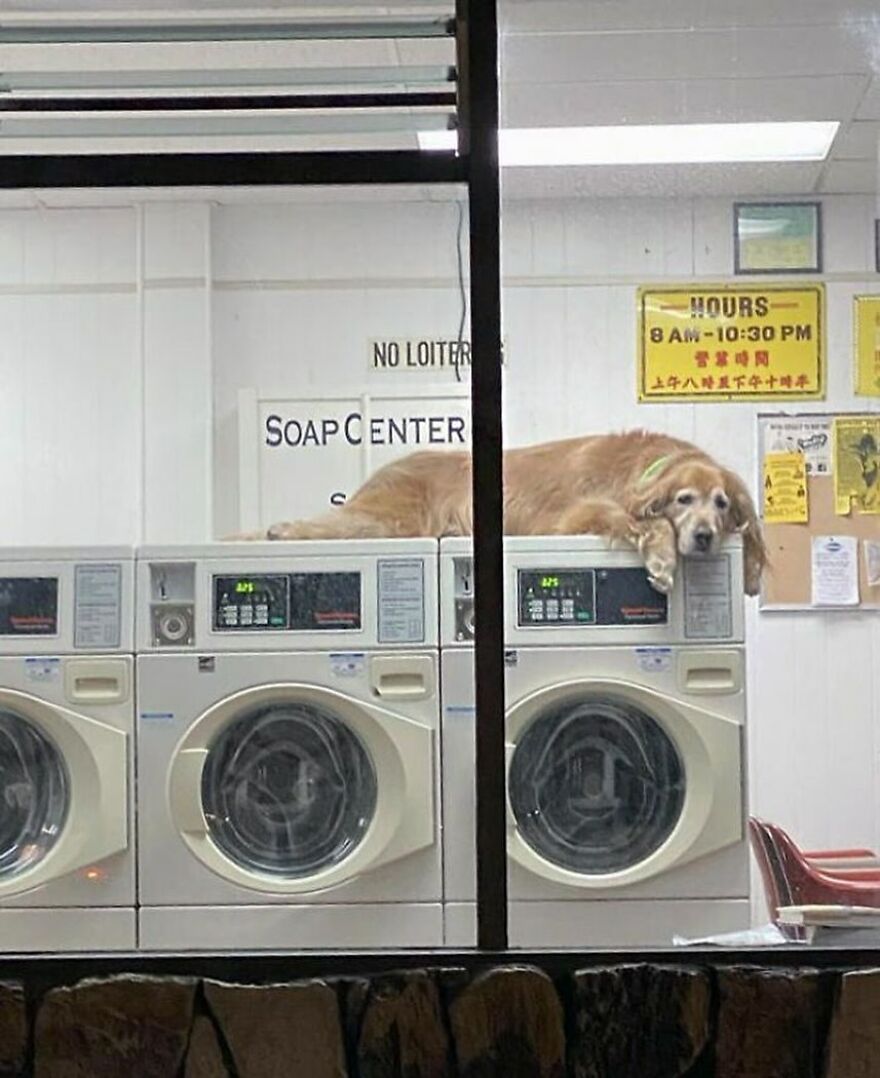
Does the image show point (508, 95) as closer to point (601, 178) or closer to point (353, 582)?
point (601, 178)

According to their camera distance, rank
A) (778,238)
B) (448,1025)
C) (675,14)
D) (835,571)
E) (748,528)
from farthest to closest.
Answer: (835,571) < (778,238) < (748,528) < (675,14) < (448,1025)

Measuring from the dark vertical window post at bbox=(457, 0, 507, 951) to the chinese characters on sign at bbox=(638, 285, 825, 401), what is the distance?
150 cm

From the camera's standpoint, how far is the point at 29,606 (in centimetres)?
415

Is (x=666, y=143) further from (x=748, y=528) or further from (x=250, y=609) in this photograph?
(x=250, y=609)

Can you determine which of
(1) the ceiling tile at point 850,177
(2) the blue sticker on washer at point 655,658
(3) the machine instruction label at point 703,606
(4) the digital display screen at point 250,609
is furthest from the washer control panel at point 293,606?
(1) the ceiling tile at point 850,177

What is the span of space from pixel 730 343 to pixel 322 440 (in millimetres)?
1253

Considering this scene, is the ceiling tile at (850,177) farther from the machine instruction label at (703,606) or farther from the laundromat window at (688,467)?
the machine instruction label at (703,606)

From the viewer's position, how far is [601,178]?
445 cm

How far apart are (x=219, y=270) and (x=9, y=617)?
1454 millimetres

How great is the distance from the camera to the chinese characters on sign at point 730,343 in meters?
4.43

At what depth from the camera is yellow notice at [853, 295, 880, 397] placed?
14.4 ft

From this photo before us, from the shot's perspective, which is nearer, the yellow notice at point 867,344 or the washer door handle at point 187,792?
the washer door handle at point 187,792

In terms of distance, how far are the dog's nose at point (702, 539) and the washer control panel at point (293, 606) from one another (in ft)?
2.73

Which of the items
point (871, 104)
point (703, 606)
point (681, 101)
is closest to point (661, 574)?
point (703, 606)
